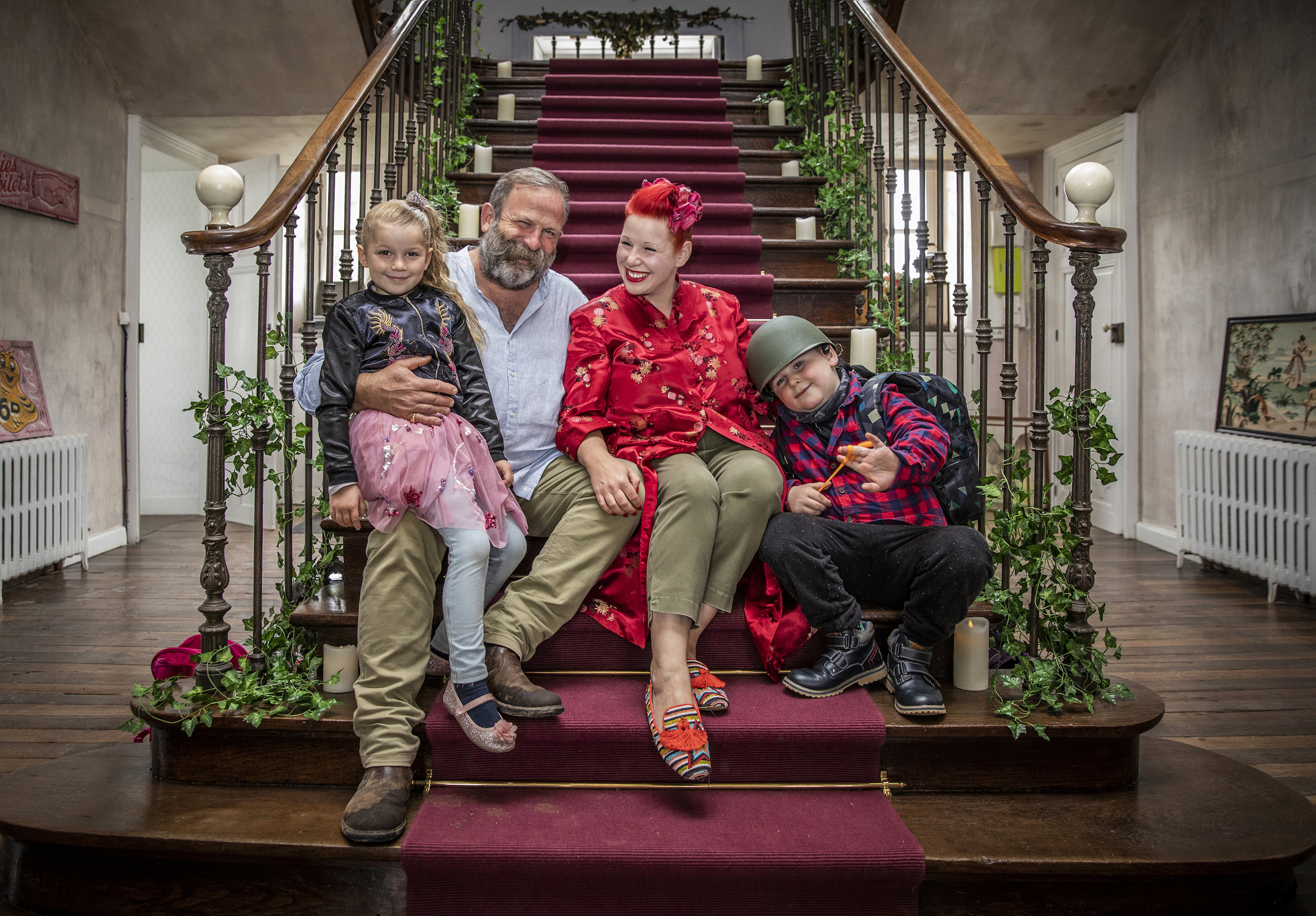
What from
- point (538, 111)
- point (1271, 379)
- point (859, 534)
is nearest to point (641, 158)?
point (538, 111)

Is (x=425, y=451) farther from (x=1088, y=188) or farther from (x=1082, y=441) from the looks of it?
(x=1088, y=188)

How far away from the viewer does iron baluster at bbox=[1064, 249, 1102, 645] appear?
1910 millimetres

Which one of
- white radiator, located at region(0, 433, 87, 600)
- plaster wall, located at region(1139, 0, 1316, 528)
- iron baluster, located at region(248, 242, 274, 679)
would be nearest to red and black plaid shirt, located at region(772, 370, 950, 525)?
iron baluster, located at region(248, 242, 274, 679)

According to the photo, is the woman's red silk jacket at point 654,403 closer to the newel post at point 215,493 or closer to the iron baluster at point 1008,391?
the iron baluster at point 1008,391

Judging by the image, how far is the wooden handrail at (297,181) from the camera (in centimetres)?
184

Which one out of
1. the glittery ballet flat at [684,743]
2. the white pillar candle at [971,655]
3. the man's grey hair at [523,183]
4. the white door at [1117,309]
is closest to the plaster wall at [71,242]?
the man's grey hair at [523,183]

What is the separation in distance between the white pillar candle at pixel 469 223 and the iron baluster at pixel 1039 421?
6.60ft

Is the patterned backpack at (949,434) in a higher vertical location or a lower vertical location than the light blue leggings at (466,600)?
higher

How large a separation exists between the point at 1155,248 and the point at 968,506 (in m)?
3.73

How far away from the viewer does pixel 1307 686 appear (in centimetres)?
272

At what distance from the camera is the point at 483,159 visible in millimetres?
3754

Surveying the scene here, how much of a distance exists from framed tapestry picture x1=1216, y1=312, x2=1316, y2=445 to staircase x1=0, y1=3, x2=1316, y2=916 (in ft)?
8.07

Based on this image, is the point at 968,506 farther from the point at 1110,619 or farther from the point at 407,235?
the point at 1110,619

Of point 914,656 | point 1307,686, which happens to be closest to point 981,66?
point 1307,686
